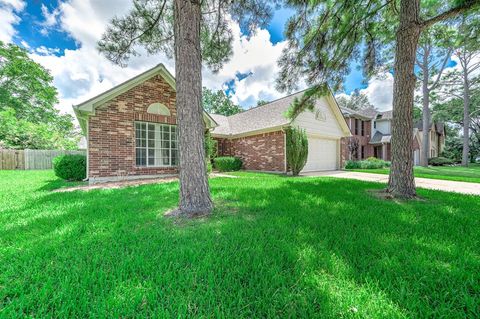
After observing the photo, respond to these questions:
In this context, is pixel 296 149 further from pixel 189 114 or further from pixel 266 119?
pixel 189 114

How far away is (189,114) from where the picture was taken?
3570 millimetres

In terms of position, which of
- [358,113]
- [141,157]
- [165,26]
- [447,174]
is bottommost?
[447,174]

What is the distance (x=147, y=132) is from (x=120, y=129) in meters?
1.07

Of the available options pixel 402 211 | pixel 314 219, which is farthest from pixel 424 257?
pixel 402 211

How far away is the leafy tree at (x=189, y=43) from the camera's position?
142 inches

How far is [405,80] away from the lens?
4.89m

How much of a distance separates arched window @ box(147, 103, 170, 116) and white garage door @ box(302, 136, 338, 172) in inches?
336

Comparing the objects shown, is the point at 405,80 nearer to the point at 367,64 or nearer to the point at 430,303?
the point at 367,64

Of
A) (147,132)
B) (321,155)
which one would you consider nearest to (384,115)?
(321,155)

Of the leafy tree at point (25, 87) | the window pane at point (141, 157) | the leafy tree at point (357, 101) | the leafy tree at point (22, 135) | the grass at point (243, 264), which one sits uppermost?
the leafy tree at point (357, 101)

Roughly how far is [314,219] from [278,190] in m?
2.36

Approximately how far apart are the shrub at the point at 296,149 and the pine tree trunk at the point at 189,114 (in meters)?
7.19

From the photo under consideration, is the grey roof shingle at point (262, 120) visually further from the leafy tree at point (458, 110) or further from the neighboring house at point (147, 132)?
the leafy tree at point (458, 110)

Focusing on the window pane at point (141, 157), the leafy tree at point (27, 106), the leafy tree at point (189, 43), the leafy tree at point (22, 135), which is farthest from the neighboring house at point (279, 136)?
the leafy tree at point (27, 106)
